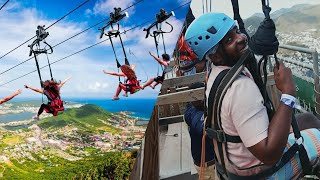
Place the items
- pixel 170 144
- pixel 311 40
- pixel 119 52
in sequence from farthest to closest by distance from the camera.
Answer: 1. pixel 170 144
2. pixel 119 52
3. pixel 311 40

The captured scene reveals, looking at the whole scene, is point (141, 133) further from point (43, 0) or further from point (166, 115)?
point (43, 0)

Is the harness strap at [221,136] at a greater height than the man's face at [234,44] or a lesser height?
lesser

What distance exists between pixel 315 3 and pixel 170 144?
0.75 m

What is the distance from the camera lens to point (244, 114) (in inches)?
41.8

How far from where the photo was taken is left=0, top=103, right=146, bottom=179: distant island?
4.09 feet

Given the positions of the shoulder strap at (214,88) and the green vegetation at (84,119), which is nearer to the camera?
the shoulder strap at (214,88)

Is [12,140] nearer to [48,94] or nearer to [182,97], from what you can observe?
[48,94]

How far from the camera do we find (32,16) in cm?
119

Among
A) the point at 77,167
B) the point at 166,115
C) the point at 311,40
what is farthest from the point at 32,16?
the point at 311,40

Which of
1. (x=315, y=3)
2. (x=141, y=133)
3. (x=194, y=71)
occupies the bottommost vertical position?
(x=141, y=133)

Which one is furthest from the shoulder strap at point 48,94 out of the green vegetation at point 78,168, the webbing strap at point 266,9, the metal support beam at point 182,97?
the webbing strap at point 266,9

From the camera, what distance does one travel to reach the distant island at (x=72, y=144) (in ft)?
4.09

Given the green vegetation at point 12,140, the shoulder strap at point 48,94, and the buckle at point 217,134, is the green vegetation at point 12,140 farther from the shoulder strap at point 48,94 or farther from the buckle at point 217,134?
the buckle at point 217,134

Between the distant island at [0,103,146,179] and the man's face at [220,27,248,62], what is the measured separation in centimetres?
47
